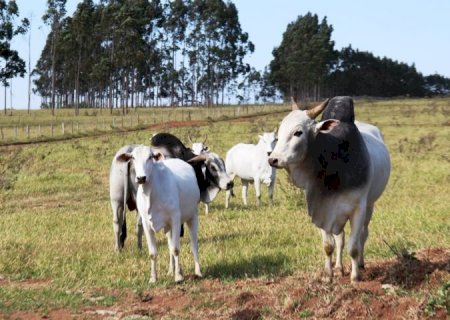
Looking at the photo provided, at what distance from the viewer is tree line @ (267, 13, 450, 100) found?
83.4 metres

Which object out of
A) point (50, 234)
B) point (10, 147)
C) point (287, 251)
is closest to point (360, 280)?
point (287, 251)

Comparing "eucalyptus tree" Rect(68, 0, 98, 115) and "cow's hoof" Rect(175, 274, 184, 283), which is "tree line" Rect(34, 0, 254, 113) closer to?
"eucalyptus tree" Rect(68, 0, 98, 115)

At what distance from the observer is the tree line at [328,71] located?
274 ft

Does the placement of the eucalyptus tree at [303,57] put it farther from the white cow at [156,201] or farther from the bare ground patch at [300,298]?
the bare ground patch at [300,298]

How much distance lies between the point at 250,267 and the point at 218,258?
0.78 m

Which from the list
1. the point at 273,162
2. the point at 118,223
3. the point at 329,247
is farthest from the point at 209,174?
the point at 273,162

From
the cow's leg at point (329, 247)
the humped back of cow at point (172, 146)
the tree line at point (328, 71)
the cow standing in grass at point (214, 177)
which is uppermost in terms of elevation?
the tree line at point (328, 71)

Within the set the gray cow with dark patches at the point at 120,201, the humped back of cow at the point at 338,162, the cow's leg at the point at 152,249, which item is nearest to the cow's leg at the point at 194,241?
the cow's leg at the point at 152,249

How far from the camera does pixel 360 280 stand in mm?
7203

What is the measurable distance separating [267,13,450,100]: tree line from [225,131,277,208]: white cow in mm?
56987

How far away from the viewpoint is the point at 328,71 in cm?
8712

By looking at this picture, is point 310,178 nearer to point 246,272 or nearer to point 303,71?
point 246,272

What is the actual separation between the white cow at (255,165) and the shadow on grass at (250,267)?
6332mm

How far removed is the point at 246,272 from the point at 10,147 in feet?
101
